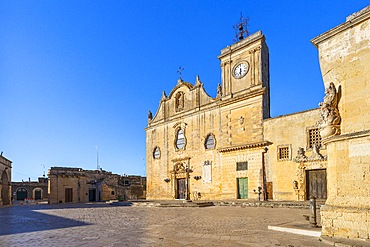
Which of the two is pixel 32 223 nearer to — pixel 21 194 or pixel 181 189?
pixel 181 189

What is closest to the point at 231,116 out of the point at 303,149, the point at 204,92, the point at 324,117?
the point at 204,92

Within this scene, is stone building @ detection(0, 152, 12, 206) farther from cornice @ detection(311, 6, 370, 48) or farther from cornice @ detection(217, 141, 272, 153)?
cornice @ detection(311, 6, 370, 48)

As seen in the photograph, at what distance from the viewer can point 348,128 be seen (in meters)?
6.64

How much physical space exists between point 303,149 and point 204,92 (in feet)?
36.7

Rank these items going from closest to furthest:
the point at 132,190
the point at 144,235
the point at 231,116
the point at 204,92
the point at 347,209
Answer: the point at 347,209, the point at 144,235, the point at 231,116, the point at 204,92, the point at 132,190

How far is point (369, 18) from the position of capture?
6.41 metres

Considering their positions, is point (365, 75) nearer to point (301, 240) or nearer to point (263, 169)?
point (301, 240)

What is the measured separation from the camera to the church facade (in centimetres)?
1886

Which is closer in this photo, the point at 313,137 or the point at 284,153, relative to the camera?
the point at 313,137

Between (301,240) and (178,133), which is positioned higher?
(178,133)

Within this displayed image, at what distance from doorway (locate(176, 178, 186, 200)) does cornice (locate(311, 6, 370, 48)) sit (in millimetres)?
22004

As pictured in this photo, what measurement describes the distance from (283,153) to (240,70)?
25.9 ft

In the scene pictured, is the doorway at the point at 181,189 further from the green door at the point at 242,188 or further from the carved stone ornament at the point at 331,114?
the carved stone ornament at the point at 331,114

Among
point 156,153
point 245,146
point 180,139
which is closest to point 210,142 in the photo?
point 180,139
